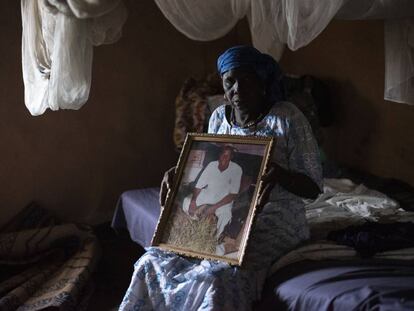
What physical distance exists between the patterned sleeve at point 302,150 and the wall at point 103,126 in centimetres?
205

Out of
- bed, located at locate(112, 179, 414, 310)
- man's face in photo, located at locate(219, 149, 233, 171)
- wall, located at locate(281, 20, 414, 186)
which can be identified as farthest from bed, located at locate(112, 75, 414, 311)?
man's face in photo, located at locate(219, 149, 233, 171)

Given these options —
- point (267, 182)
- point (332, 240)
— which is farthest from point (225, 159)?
point (332, 240)

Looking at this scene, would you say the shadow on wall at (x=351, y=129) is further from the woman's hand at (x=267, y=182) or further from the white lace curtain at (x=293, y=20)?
the woman's hand at (x=267, y=182)

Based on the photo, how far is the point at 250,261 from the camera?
62.4 inches

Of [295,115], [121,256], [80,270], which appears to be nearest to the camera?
[295,115]

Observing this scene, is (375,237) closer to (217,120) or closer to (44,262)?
(217,120)

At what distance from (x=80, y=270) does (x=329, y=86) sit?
2076 mm

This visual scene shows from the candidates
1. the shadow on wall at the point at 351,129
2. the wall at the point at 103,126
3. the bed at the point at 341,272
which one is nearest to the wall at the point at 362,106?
A: the shadow on wall at the point at 351,129

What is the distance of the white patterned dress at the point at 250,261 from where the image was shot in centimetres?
147

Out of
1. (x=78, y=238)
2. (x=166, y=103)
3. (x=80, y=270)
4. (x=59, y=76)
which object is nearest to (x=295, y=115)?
(x=59, y=76)

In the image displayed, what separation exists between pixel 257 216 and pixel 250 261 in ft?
0.58

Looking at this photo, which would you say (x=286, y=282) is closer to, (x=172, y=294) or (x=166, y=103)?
→ (x=172, y=294)

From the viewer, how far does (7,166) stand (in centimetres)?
308

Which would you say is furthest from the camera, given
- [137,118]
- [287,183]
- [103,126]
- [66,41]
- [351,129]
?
[137,118]
